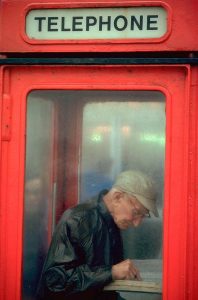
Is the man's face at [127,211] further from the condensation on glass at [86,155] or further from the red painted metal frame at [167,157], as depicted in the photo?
the red painted metal frame at [167,157]

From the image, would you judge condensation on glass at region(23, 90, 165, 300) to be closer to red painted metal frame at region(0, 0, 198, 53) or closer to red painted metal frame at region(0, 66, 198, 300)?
red painted metal frame at region(0, 66, 198, 300)

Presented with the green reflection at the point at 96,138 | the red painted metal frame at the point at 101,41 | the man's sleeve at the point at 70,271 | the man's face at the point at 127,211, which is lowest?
the man's sleeve at the point at 70,271

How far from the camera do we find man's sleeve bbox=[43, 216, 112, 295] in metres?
2.58

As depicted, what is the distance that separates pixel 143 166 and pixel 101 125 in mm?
293

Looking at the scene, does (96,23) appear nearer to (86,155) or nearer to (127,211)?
(86,155)

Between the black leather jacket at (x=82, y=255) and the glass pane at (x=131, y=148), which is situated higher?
the glass pane at (x=131, y=148)

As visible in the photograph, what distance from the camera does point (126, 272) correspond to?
2582 millimetres

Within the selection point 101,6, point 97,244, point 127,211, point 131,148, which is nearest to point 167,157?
point 131,148

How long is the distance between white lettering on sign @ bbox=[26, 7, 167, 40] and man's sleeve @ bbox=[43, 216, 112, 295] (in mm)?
966

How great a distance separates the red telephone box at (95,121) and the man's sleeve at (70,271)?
0.26ft

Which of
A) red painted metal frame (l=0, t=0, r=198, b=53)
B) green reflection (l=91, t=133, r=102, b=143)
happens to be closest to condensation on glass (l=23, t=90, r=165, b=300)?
green reflection (l=91, t=133, r=102, b=143)

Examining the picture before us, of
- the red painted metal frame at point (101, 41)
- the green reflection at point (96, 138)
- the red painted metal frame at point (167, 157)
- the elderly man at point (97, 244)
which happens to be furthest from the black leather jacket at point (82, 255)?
the red painted metal frame at point (101, 41)

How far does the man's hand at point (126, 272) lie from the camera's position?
8.45 feet

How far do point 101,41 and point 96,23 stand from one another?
9cm
